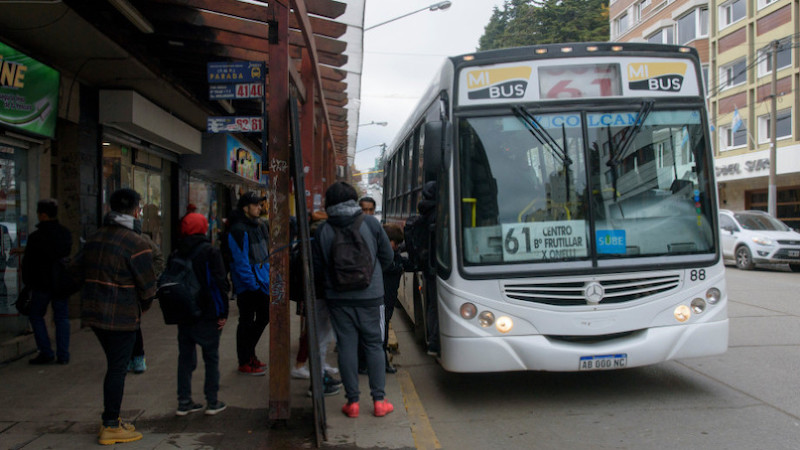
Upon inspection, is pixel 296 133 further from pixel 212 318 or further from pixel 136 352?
pixel 136 352

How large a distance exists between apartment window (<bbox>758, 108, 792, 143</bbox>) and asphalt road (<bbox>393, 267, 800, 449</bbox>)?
24.0m

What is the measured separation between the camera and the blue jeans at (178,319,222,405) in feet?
16.4

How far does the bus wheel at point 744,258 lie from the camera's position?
1738 centimetres

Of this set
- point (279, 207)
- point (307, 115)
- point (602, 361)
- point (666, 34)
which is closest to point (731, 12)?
point (666, 34)

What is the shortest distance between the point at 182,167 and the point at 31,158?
20.4ft

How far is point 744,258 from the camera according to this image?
1767 centimetres

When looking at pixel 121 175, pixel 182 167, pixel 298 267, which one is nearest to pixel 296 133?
pixel 298 267

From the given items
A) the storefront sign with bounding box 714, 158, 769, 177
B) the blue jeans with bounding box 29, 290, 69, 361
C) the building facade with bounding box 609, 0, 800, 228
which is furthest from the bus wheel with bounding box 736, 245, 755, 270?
the blue jeans with bounding box 29, 290, 69, 361

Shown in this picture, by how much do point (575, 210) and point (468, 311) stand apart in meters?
1.26

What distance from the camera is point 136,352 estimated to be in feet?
20.9

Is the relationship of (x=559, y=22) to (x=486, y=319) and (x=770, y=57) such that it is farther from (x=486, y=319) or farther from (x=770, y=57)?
(x=486, y=319)

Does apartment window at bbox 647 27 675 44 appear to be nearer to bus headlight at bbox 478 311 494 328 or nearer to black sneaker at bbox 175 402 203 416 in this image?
bus headlight at bbox 478 311 494 328

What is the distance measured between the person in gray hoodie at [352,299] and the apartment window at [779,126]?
90.5ft

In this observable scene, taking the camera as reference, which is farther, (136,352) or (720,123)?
(720,123)
